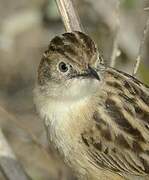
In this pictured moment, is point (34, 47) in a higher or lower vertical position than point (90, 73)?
lower

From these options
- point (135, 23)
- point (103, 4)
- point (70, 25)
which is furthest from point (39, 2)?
point (70, 25)

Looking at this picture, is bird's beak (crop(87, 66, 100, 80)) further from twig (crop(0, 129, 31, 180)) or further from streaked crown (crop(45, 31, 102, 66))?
twig (crop(0, 129, 31, 180))

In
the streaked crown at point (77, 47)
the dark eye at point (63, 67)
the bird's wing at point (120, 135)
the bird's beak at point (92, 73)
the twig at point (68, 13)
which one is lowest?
the bird's wing at point (120, 135)

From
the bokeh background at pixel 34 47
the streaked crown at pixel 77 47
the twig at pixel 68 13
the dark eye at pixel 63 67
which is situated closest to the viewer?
the streaked crown at pixel 77 47

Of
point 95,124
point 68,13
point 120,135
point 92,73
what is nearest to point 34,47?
point 68,13

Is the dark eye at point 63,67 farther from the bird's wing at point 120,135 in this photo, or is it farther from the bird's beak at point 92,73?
the bird's wing at point 120,135

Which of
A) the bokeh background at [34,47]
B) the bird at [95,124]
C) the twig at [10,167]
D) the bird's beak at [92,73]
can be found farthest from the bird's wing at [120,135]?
the bokeh background at [34,47]

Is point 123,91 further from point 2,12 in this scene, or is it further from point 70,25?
point 2,12

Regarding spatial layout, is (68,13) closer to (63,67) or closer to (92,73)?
(63,67)

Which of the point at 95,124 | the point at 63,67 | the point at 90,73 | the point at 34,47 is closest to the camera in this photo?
the point at 90,73
